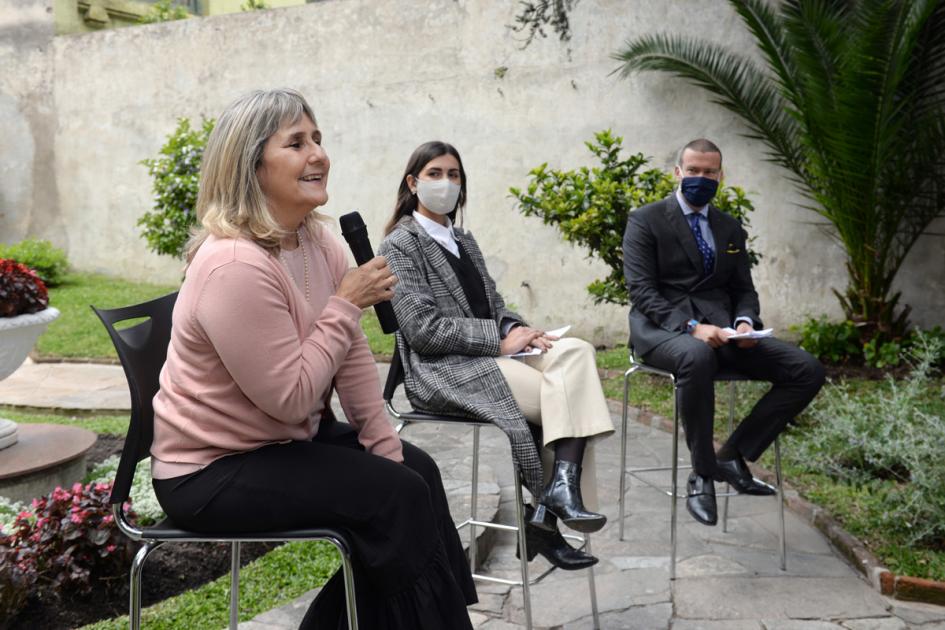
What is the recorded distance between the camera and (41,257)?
12.0m

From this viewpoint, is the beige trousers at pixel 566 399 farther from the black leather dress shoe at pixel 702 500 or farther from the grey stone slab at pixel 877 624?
the grey stone slab at pixel 877 624

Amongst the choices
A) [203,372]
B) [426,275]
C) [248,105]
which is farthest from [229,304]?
[426,275]

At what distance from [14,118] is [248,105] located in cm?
1225

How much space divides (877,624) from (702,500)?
2.63ft

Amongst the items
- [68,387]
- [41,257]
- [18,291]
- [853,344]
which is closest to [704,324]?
[18,291]

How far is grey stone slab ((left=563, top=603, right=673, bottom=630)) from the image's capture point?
132 inches

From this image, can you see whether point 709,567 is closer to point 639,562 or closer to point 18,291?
point 639,562

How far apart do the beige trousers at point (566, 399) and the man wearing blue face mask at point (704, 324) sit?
2.30ft

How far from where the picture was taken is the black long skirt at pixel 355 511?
225cm

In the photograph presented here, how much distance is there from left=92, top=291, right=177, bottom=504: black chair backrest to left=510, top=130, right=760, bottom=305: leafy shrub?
484cm

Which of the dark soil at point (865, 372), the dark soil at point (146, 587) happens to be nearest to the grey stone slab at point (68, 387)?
the dark soil at point (146, 587)

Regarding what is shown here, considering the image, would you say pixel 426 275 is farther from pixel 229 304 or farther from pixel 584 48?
pixel 584 48

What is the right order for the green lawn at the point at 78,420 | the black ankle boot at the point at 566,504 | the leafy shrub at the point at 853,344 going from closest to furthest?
the black ankle boot at the point at 566,504 < the green lawn at the point at 78,420 < the leafy shrub at the point at 853,344

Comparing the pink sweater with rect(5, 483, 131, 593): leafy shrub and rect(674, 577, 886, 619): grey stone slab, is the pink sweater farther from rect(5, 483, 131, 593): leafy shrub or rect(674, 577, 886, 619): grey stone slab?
rect(674, 577, 886, 619): grey stone slab
